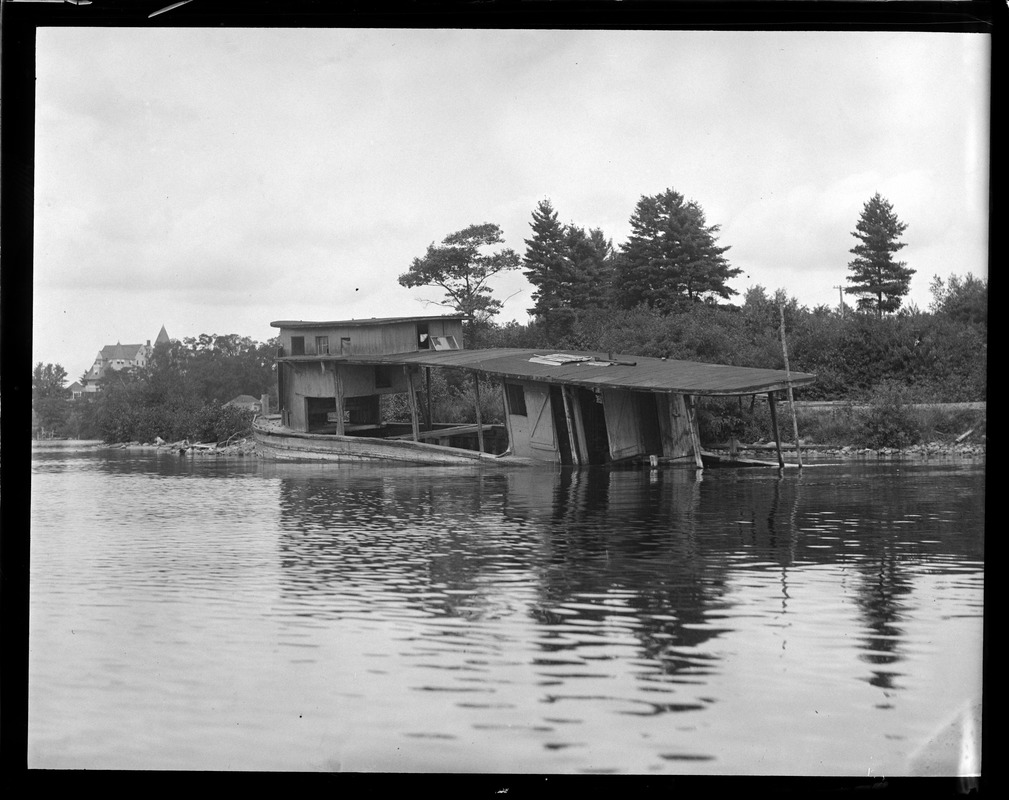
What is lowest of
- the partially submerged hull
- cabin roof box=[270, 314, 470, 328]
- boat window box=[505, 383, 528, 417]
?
the partially submerged hull

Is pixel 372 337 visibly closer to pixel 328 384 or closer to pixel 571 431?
pixel 328 384

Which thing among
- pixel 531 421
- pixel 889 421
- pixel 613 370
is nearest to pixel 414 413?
pixel 531 421

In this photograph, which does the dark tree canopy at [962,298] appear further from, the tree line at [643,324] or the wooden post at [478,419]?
the wooden post at [478,419]

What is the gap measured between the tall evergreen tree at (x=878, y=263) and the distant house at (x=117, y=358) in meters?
3.91

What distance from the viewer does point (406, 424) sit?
6660 millimetres

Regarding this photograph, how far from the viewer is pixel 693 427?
605 cm

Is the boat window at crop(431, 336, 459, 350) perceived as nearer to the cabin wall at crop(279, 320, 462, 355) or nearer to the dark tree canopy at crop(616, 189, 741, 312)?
the cabin wall at crop(279, 320, 462, 355)

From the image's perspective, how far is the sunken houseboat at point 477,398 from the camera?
566 centimetres

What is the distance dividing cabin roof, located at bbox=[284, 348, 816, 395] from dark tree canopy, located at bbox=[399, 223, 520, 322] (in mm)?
582

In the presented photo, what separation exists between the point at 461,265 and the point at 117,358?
2020mm

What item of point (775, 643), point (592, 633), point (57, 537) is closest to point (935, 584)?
point (775, 643)

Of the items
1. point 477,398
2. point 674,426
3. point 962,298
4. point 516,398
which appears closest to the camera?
point 962,298

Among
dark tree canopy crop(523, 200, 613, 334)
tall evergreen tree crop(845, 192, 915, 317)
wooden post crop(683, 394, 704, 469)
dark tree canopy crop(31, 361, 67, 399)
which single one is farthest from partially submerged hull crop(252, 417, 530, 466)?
tall evergreen tree crop(845, 192, 915, 317)

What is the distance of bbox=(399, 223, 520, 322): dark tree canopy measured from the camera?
4.98 metres
